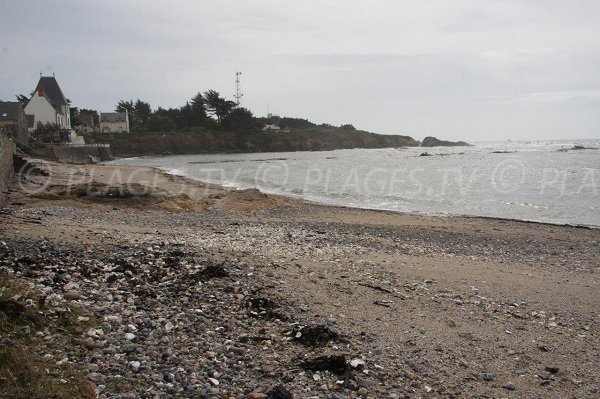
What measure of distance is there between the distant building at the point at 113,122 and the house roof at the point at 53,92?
1150 inches

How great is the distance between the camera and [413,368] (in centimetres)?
536

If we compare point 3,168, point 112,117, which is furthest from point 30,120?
point 3,168

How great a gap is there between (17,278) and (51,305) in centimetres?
122

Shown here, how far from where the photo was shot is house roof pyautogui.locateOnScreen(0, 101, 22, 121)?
165ft

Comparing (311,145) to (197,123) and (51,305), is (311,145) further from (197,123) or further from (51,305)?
(51,305)

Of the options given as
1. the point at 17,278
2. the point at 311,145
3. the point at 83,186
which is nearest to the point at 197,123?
the point at 311,145

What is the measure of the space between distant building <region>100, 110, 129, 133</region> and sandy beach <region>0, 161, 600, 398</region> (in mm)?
97852

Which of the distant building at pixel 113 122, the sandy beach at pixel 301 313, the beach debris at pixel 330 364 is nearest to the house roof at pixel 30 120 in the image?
the distant building at pixel 113 122

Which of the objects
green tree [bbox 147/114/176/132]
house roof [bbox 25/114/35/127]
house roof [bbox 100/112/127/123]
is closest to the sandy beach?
house roof [bbox 25/114/35/127]

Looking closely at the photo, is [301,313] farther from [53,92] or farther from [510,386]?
[53,92]

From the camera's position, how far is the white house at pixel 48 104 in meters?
68.0

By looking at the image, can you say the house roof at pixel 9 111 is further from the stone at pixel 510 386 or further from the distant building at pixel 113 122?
the stone at pixel 510 386

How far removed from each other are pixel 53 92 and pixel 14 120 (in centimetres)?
2537

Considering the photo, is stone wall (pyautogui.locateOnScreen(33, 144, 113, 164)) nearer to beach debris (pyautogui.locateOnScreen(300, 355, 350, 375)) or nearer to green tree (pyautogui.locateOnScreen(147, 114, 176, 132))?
beach debris (pyautogui.locateOnScreen(300, 355, 350, 375))
